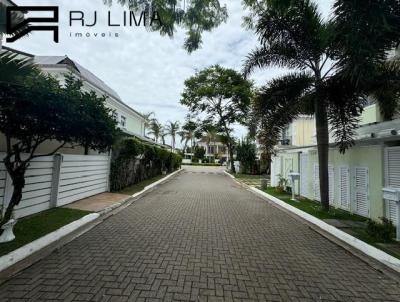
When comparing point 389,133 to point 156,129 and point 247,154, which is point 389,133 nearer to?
point 247,154

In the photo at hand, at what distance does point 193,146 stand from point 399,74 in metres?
77.5

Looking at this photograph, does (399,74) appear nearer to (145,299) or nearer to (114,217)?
(145,299)

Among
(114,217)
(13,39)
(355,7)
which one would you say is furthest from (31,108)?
(355,7)

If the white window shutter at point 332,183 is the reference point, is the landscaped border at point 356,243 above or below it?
below

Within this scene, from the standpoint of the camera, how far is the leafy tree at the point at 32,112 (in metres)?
4.48

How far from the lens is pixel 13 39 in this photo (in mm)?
4895

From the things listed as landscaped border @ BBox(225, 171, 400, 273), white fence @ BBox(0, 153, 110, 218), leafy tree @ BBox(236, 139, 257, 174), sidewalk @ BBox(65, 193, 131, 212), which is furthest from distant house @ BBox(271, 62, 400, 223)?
leafy tree @ BBox(236, 139, 257, 174)

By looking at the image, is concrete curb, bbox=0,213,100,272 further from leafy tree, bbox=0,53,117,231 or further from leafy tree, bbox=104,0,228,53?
leafy tree, bbox=104,0,228,53

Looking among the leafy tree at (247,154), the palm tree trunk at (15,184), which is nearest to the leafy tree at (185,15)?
the palm tree trunk at (15,184)

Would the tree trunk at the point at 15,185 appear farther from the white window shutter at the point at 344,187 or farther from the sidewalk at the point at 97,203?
the white window shutter at the point at 344,187

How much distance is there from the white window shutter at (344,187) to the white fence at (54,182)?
9.95 m

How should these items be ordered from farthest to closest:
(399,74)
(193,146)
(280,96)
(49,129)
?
1. (193,146)
2. (280,96)
3. (399,74)
4. (49,129)

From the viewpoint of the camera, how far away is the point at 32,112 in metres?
5.29

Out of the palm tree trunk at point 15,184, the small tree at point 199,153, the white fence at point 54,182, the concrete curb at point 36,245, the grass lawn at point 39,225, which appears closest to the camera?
the concrete curb at point 36,245
